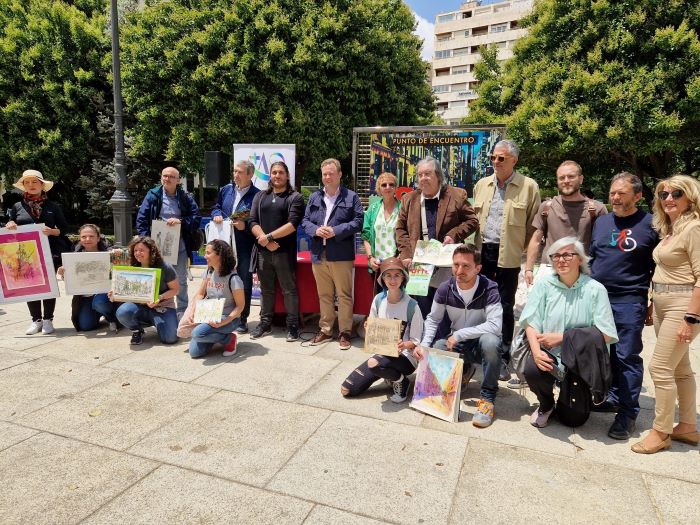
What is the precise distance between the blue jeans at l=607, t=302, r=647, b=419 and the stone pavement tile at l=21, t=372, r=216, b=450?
3.28 metres

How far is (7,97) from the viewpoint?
55.2ft

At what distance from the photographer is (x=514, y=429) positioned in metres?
3.44

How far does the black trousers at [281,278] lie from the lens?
543 cm

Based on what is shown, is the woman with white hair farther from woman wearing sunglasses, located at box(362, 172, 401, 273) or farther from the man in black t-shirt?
the man in black t-shirt

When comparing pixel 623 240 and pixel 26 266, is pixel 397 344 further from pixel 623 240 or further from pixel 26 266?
pixel 26 266

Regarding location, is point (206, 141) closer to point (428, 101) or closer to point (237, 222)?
point (428, 101)

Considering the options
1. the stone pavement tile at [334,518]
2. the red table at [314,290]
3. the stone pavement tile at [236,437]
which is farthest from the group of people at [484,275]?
the stone pavement tile at [334,518]

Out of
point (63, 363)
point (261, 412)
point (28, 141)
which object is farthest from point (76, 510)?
point (28, 141)

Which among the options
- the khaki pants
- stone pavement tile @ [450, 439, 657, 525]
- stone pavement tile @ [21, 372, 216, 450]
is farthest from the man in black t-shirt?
stone pavement tile @ [450, 439, 657, 525]

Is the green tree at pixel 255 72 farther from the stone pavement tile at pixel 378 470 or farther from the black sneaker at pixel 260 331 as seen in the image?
the stone pavement tile at pixel 378 470

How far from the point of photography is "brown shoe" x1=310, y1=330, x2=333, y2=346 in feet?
17.5

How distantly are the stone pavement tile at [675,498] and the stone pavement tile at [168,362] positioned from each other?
3.63 meters

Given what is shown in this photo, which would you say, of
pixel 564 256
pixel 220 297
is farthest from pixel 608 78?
pixel 220 297

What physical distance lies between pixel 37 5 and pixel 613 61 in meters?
19.6
